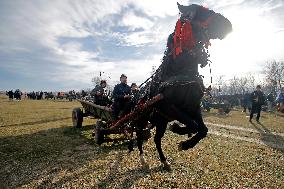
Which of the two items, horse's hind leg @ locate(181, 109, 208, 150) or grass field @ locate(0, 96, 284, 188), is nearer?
horse's hind leg @ locate(181, 109, 208, 150)

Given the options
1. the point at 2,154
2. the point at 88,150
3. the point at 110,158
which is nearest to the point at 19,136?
the point at 2,154

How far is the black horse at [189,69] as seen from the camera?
603 cm

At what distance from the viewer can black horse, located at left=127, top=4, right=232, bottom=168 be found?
603 cm

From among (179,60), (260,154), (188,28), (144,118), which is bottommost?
(260,154)

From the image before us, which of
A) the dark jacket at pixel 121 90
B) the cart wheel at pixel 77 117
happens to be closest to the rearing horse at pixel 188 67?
the dark jacket at pixel 121 90

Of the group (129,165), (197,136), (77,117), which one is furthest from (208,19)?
(77,117)

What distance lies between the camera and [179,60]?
6312 millimetres

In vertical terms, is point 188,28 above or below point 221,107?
above

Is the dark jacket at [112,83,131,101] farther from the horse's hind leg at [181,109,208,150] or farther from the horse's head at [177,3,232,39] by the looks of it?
the horse's head at [177,3,232,39]

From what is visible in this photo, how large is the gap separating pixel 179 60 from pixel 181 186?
2.63 m

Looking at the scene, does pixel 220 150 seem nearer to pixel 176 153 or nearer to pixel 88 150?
pixel 176 153

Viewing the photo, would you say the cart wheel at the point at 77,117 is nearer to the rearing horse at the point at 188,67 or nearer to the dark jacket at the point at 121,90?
the dark jacket at the point at 121,90

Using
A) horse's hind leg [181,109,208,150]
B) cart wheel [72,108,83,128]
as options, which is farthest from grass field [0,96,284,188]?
cart wheel [72,108,83,128]

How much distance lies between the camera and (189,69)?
6.30 meters
